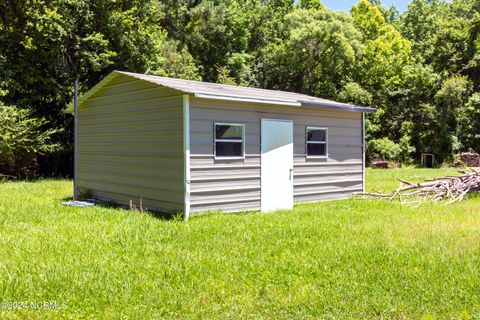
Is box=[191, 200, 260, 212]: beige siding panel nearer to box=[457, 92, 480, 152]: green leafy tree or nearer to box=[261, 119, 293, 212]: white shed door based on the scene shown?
box=[261, 119, 293, 212]: white shed door

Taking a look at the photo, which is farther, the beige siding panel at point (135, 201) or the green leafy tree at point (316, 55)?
the green leafy tree at point (316, 55)

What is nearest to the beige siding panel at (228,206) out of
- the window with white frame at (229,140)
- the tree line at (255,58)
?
the window with white frame at (229,140)

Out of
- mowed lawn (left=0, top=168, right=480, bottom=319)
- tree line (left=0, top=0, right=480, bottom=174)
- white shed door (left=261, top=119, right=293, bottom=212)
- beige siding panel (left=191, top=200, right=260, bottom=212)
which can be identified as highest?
tree line (left=0, top=0, right=480, bottom=174)

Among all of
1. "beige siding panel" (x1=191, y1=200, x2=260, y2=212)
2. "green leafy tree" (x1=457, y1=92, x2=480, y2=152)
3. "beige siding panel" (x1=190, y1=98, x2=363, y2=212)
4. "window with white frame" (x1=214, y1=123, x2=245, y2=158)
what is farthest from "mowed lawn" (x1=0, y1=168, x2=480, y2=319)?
"green leafy tree" (x1=457, y1=92, x2=480, y2=152)

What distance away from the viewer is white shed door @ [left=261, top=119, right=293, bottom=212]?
9.92m

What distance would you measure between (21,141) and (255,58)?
19.7 meters

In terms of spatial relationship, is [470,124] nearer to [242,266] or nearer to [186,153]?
[186,153]

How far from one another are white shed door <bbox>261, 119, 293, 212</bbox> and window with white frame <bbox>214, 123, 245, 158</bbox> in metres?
0.64

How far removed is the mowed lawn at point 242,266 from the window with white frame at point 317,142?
2929mm

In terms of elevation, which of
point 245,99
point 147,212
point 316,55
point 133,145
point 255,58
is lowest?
point 147,212

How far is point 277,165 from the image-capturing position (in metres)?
10.2

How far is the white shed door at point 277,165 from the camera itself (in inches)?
391

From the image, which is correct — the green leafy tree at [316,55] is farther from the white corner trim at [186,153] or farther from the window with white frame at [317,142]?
the white corner trim at [186,153]

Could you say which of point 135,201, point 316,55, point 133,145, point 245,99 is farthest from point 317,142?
point 316,55
